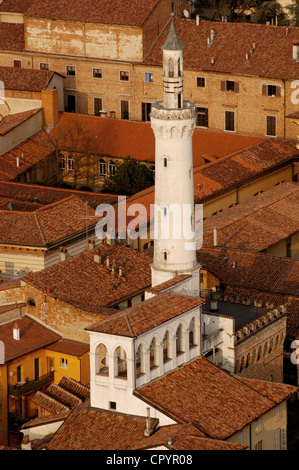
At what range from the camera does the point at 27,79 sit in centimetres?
9475

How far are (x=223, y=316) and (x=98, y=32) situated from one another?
39.1 metres

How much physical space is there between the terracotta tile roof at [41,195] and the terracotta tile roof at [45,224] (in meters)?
3.28

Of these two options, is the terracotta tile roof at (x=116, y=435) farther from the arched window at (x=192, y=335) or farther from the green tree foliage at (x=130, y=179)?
the green tree foliage at (x=130, y=179)

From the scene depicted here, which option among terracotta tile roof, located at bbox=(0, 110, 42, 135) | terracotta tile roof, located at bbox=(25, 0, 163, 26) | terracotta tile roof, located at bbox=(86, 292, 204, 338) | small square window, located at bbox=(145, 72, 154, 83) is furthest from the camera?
small square window, located at bbox=(145, 72, 154, 83)

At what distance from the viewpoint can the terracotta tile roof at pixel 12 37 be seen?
331 feet

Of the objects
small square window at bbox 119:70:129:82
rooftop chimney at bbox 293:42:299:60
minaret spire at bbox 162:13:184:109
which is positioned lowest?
small square window at bbox 119:70:129:82

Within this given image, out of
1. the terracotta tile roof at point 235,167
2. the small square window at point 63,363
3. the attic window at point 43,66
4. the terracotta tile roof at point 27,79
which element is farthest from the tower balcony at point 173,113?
the attic window at point 43,66

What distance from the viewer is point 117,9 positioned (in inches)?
3821

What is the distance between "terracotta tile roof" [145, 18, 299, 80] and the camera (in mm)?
93312

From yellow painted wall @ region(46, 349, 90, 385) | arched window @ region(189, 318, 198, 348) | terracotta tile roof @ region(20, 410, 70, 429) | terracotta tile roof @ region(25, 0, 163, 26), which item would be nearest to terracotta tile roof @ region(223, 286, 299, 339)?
yellow painted wall @ region(46, 349, 90, 385)

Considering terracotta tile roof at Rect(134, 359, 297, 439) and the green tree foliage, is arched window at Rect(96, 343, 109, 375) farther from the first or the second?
the green tree foliage

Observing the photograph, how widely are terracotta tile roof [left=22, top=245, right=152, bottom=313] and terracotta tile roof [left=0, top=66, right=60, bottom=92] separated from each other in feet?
86.9

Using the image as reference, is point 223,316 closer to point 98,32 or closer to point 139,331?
point 139,331

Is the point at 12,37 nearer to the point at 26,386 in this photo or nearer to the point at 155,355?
the point at 26,386
